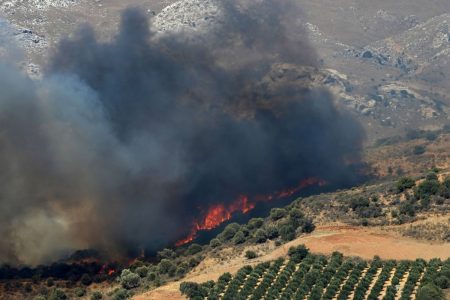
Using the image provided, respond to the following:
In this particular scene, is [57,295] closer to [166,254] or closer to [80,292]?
[80,292]

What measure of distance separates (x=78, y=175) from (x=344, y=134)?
71522mm

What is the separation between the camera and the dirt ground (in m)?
80.9

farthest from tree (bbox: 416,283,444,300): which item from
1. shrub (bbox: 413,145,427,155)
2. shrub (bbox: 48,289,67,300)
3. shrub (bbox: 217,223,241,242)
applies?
shrub (bbox: 413,145,427,155)

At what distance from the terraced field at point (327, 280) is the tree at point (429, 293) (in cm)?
221

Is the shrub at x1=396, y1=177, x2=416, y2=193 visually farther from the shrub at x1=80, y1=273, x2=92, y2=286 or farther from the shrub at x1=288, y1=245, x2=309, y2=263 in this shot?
the shrub at x1=80, y1=273, x2=92, y2=286

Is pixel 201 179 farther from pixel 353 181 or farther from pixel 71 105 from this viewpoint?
pixel 353 181

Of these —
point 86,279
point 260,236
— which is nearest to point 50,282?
point 86,279

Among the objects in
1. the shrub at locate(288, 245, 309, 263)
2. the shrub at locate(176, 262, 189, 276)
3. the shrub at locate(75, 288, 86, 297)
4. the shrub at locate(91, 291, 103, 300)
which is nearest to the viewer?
the shrub at locate(288, 245, 309, 263)

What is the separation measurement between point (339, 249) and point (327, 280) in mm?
11084

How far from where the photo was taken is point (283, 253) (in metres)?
85.4

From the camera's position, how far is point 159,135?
121 metres

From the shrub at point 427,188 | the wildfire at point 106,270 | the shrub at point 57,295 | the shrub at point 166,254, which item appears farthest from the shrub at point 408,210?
the shrub at point 57,295

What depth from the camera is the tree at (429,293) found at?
6391 centimetres

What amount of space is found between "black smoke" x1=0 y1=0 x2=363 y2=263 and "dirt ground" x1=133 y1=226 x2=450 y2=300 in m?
22.3
